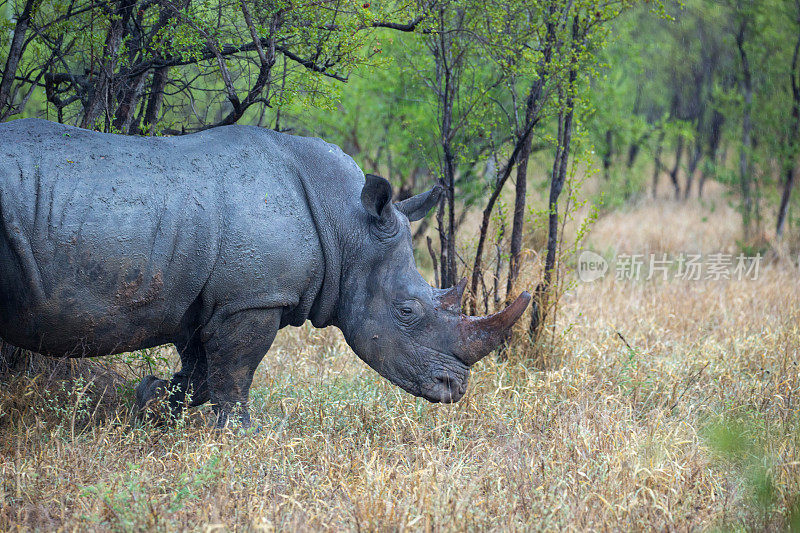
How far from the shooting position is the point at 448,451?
429cm

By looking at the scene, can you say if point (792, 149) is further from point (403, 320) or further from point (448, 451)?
point (448, 451)

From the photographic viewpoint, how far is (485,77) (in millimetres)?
7750

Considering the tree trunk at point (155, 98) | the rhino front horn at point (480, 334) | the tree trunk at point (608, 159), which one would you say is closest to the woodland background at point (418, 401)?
the tree trunk at point (155, 98)

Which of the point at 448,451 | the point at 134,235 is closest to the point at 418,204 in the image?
the point at 448,451

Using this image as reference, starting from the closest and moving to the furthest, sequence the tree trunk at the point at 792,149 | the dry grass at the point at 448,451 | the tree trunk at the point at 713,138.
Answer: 1. the dry grass at the point at 448,451
2. the tree trunk at the point at 792,149
3. the tree trunk at the point at 713,138

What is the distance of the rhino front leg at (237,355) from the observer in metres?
4.11

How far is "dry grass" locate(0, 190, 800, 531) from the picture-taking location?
341 centimetres

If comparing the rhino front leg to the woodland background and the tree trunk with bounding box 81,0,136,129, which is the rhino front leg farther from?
the tree trunk with bounding box 81,0,136,129

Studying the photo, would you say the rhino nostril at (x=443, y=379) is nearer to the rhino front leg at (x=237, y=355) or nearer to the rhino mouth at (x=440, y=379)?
the rhino mouth at (x=440, y=379)
